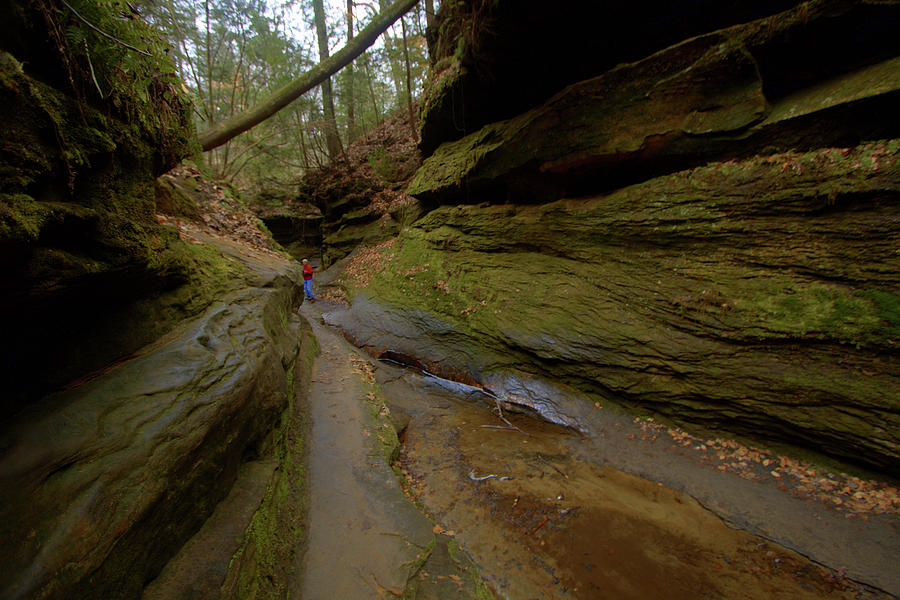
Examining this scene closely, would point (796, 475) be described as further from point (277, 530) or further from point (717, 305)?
point (277, 530)

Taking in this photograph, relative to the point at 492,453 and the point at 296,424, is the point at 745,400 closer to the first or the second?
the point at 492,453

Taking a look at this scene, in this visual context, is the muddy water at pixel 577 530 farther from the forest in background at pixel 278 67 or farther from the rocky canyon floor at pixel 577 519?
the forest in background at pixel 278 67

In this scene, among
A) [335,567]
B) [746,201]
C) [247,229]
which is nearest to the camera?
[335,567]

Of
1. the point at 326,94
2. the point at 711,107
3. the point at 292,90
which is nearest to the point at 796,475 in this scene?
the point at 711,107

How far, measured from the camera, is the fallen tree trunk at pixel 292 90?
6.43 m

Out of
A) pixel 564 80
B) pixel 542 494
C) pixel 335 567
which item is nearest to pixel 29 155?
pixel 335 567

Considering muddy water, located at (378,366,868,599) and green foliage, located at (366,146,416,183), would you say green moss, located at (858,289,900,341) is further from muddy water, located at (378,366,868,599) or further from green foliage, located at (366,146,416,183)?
green foliage, located at (366,146,416,183)

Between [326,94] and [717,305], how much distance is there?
18030mm

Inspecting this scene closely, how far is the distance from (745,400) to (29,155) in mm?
8157

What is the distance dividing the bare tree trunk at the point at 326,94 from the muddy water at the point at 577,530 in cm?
1479

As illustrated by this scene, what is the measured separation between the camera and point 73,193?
8.13ft

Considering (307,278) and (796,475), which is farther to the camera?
(307,278)

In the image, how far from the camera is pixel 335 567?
3.13 meters

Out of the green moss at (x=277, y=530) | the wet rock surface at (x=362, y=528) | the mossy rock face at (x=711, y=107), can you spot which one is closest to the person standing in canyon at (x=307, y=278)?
the mossy rock face at (x=711, y=107)
